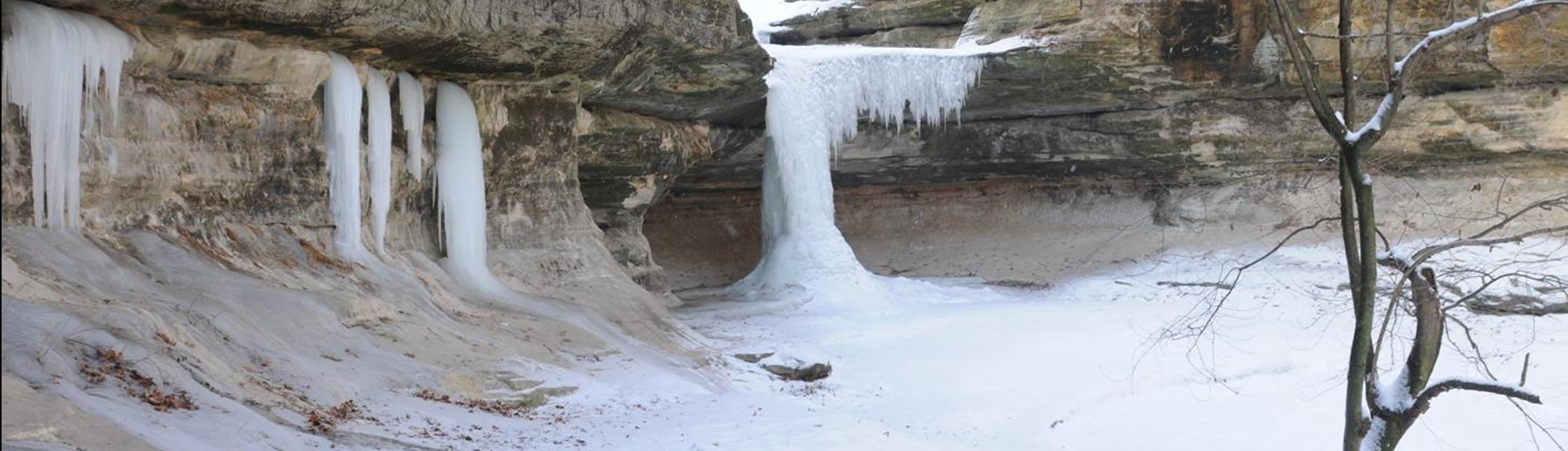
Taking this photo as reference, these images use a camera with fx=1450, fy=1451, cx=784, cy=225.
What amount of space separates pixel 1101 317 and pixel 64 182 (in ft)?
42.9

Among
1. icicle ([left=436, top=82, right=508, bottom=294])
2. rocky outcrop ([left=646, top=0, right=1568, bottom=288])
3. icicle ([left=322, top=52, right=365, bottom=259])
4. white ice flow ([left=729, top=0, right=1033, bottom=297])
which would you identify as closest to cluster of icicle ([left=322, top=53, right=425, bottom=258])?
icicle ([left=322, top=52, right=365, bottom=259])

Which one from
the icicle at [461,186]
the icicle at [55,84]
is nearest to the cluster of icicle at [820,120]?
the icicle at [461,186]

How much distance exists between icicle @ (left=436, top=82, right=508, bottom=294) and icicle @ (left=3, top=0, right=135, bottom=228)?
511 centimetres

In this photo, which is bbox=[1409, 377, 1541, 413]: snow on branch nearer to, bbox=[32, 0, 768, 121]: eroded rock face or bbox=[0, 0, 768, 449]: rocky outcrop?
bbox=[0, 0, 768, 449]: rocky outcrop

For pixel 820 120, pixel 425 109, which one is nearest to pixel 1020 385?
pixel 425 109

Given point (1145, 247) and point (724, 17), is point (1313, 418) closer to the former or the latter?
point (724, 17)

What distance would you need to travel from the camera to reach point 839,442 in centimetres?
1092

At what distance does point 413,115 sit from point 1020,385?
681 cm

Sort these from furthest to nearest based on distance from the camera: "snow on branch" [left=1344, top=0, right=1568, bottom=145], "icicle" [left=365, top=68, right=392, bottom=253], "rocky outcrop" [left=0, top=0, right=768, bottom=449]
→ "icicle" [left=365, top=68, right=392, bottom=253], "rocky outcrop" [left=0, top=0, right=768, bottom=449], "snow on branch" [left=1344, top=0, right=1568, bottom=145]

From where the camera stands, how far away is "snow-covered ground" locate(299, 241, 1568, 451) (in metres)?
11.1

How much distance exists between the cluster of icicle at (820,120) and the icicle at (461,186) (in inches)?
254

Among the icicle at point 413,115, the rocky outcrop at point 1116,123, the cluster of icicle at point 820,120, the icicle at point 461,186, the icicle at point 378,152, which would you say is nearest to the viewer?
the icicle at point 378,152

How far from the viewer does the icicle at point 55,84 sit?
972cm

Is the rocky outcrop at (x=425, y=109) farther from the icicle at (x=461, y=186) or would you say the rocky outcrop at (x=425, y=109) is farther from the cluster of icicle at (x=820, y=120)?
the cluster of icicle at (x=820, y=120)
